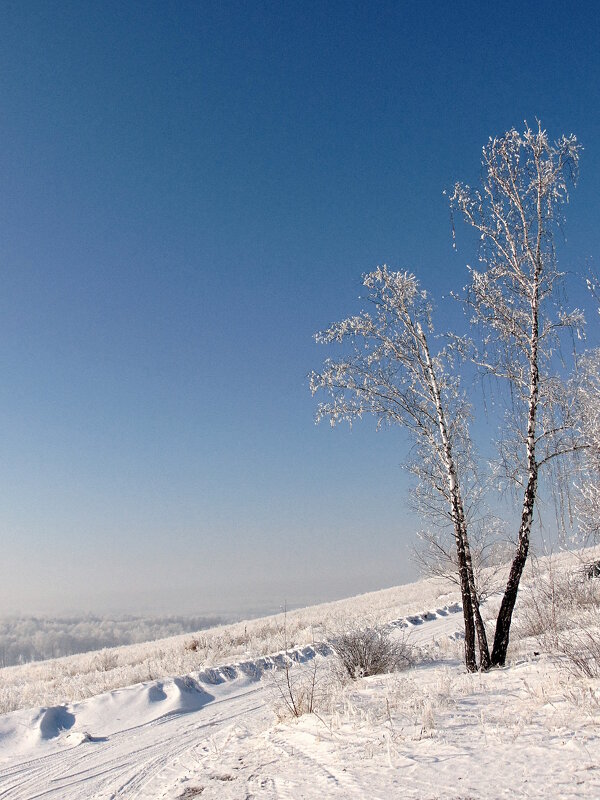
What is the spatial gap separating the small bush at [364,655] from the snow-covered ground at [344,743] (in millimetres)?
507

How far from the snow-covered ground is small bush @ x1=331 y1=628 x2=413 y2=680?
20.0 inches

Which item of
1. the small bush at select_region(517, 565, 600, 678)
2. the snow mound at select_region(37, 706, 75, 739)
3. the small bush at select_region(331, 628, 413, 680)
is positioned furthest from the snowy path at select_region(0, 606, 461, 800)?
the small bush at select_region(517, 565, 600, 678)

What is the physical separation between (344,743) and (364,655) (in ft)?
17.2

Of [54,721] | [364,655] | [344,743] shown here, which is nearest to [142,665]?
[54,721]

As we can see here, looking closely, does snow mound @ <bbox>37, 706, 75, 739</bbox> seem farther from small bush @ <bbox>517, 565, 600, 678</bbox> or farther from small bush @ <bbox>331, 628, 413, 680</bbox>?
small bush @ <bbox>517, 565, 600, 678</bbox>

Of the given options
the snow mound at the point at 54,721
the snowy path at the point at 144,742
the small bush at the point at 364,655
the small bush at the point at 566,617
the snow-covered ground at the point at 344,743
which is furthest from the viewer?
the small bush at the point at 364,655

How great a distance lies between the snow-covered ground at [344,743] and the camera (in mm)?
4184

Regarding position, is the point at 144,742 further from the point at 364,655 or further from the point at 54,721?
the point at 364,655

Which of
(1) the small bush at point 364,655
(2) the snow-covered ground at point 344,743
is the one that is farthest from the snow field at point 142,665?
(2) the snow-covered ground at point 344,743

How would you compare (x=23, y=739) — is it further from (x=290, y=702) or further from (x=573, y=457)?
(x=573, y=457)

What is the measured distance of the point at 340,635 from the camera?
11.2 metres

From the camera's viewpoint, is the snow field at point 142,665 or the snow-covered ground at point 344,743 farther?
the snow field at point 142,665

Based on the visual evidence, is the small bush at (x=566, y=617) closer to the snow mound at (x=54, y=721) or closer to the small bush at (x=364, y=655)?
the small bush at (x=364, y=655)

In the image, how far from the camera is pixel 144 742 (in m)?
8.38
